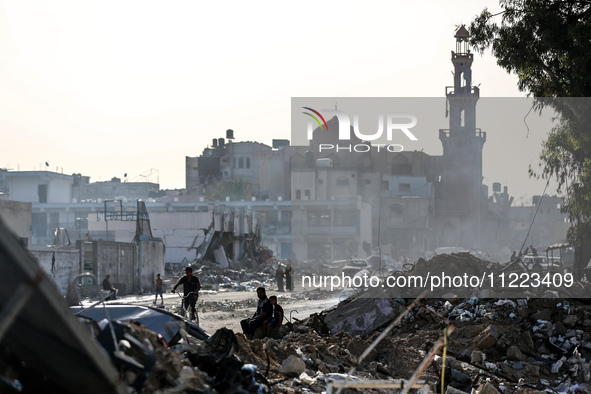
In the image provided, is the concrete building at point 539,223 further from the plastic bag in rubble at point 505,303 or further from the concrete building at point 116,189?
the plastic bag in rubble at point 505,303

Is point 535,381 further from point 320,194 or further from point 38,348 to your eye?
point 320,194

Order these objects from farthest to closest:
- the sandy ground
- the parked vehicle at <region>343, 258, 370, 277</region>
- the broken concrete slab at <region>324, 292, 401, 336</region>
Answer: the parked vehicle at <region>343, 258, 370, 277</region>, the sandy ground, the broken concrete slab at <region>324, 292, 401, 336</region>

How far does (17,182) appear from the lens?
240ft

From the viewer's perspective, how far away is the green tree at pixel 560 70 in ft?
68.3

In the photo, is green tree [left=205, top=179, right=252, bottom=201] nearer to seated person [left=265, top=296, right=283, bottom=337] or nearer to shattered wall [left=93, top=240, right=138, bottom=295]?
shattered wall [left=93, top=240, right=138, bottom=295]

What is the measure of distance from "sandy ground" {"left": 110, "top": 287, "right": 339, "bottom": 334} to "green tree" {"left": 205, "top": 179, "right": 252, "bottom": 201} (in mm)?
45597

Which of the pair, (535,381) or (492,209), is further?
(492,209)

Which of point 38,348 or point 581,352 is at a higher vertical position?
point 38,348

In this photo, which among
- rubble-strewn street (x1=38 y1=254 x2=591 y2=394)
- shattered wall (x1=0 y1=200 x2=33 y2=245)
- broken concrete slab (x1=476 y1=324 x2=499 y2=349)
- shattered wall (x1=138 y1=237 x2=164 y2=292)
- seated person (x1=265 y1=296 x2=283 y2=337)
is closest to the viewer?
rubble-strewn street (x1=38 y1=254 x2=591 y2=394)

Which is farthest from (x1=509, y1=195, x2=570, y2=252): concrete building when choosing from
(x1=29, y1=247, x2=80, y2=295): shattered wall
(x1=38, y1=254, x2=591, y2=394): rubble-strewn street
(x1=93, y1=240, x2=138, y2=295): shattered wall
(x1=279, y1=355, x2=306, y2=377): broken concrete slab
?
(x1=279, y1=355, x2=306, y2=377): broken concrete slab

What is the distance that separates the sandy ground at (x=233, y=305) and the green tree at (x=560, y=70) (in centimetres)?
824

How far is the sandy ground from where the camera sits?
1969 cm

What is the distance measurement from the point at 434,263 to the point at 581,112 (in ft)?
19.1

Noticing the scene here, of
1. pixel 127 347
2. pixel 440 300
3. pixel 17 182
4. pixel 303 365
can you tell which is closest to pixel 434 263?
pixel 440 300
